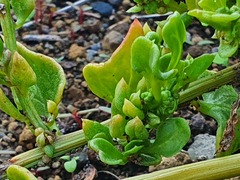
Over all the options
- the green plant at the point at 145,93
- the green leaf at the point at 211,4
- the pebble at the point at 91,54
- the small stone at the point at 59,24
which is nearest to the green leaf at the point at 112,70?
the green plant at the point at 145,93

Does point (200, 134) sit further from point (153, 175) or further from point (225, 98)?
point (153, 175)

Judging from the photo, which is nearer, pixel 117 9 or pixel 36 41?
pixel 36 41

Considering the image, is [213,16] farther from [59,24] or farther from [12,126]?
[59,24]

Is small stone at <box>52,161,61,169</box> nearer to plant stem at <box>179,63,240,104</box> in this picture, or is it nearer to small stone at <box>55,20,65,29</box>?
plant stem at <box>179,63,240,104</box>

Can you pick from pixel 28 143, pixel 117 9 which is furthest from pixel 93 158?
pixel 117 9

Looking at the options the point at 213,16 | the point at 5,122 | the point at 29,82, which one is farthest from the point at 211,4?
the point at 5,122

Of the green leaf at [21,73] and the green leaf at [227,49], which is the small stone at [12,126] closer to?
the green leaf at [21,73]

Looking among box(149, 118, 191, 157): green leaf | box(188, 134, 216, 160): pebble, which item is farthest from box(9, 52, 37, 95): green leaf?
box(188, 134, 216, 160): pebble
